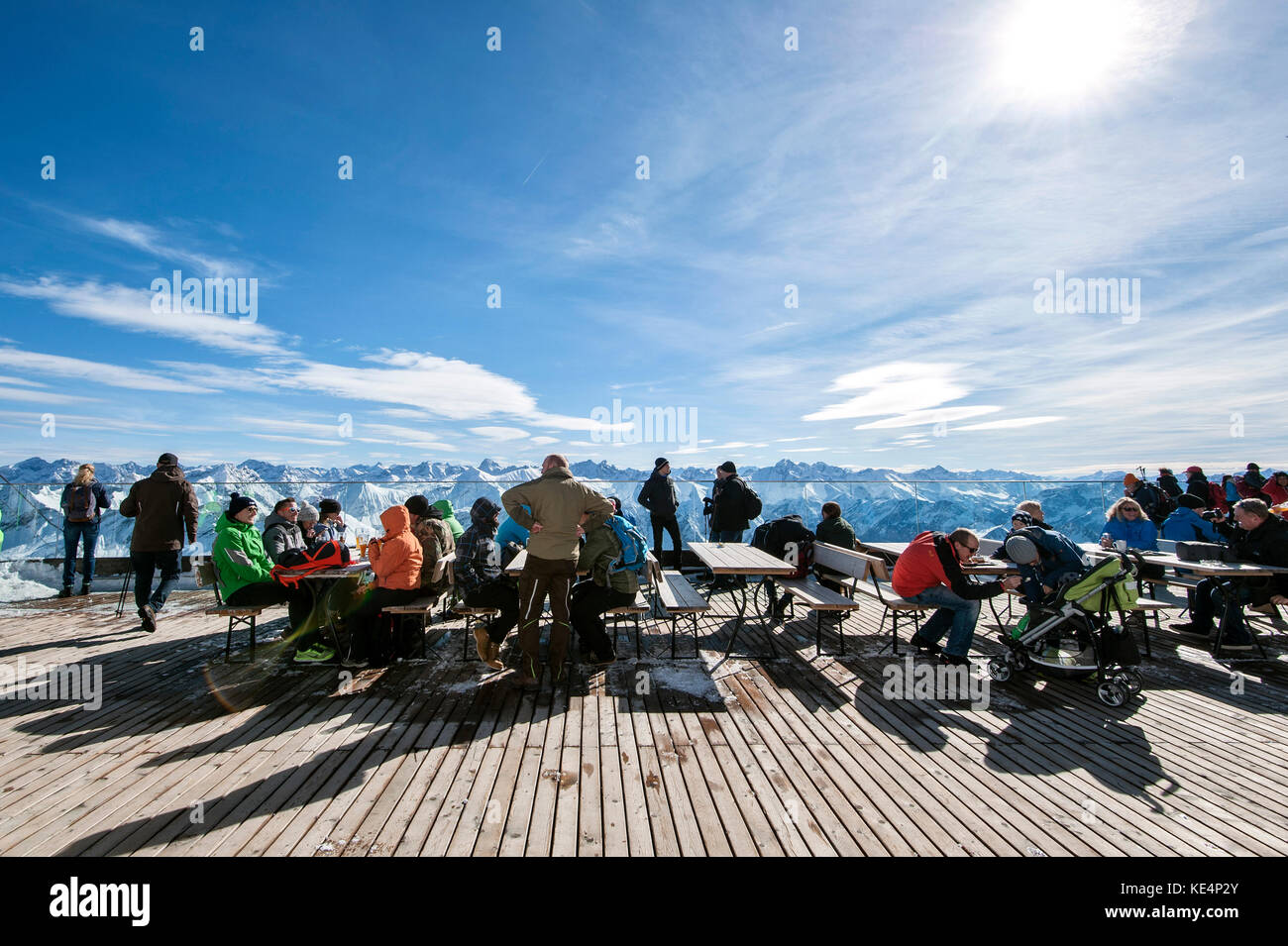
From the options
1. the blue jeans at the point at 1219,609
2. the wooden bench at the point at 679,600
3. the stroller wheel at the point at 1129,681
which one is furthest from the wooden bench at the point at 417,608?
the blue jeans at the point at 1219,609

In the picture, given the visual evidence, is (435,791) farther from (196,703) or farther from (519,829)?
(196,703)

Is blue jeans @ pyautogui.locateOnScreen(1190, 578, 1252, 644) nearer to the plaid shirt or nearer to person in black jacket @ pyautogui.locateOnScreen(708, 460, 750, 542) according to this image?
person in black jacket @ pyautogui.locateOnScreen(708, 460, 750, 542)

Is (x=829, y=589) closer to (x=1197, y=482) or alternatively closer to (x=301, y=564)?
(x=301, y=564)

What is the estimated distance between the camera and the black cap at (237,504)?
203 inches

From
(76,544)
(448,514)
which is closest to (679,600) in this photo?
(448,514)

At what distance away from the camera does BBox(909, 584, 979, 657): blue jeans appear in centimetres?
527

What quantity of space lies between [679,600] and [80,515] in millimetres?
8934

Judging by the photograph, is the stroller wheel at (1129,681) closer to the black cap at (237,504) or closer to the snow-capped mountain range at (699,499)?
the snow-capped mountain range at (699,499)

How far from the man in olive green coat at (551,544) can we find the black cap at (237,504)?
2.48 meters

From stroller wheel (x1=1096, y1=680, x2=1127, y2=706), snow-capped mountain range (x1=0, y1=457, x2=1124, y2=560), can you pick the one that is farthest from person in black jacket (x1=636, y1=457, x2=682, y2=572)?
stroller wheel (x1=1096, y1=680, x2=1127, y2=706)

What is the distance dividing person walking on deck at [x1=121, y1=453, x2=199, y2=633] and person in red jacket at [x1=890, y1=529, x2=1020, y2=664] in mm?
7777
